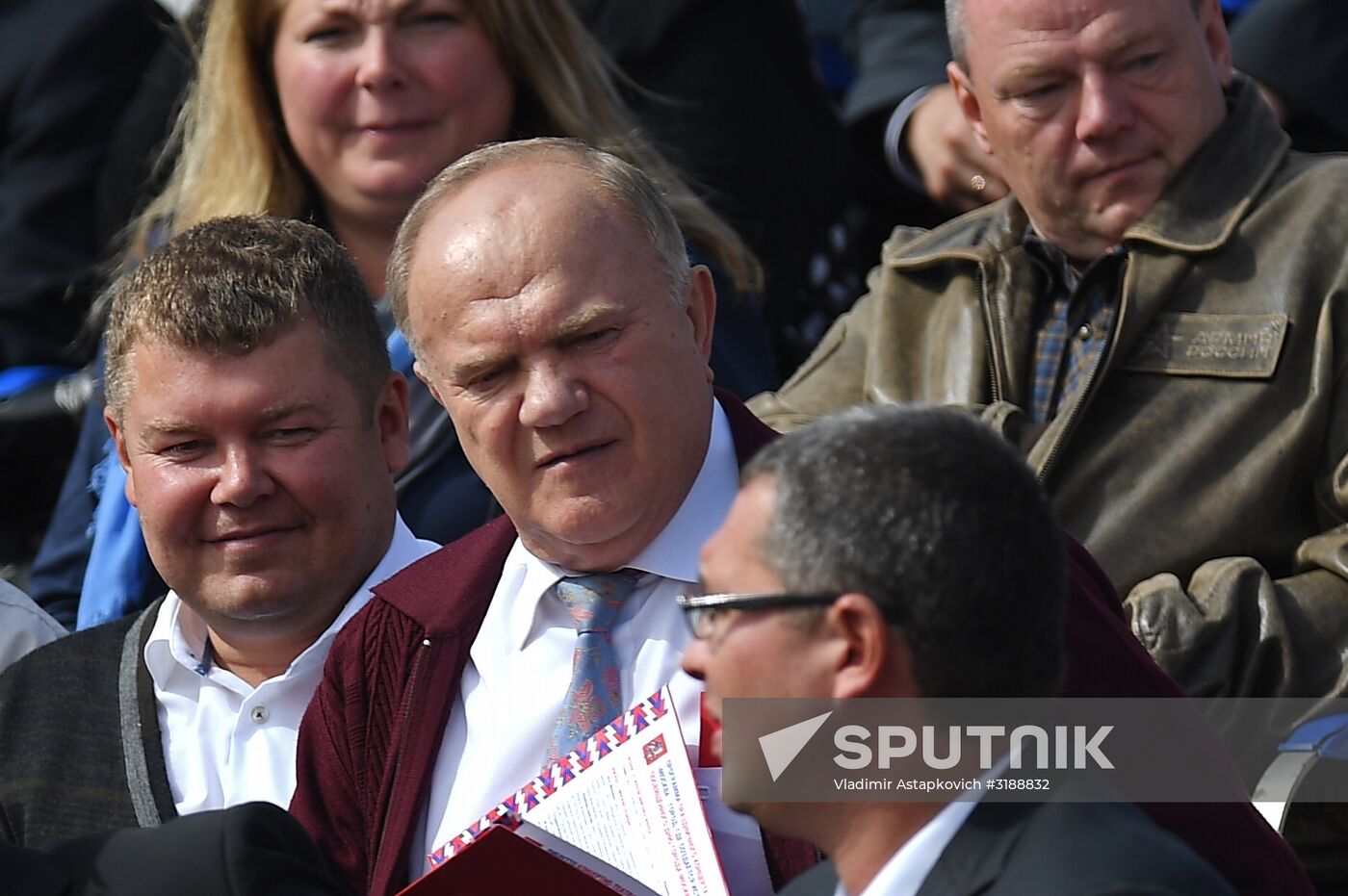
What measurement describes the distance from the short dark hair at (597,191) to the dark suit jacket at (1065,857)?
1117mm

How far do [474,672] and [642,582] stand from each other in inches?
10.6

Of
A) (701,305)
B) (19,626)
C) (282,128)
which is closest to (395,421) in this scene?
(701,305)

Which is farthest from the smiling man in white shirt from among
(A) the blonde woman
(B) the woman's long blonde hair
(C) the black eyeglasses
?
(C) the black eyeglasses

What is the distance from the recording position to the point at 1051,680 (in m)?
1.99

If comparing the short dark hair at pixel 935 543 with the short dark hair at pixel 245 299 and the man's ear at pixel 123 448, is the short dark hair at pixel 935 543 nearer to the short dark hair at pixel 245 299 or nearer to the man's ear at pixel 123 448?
the short dark hair at pixel 245 299

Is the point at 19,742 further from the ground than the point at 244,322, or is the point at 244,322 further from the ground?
the point at 244,322

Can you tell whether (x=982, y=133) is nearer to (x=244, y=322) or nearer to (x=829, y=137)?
(x=829, y=137)

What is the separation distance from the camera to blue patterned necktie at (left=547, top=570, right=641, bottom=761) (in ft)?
8.61

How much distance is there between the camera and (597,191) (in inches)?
110

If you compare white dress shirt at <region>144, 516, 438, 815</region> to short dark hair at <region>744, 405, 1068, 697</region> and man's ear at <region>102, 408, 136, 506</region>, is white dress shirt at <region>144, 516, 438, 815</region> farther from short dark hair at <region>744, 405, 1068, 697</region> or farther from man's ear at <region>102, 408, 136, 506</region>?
short dark hair at <region>744, 405, 1068, 697</region>

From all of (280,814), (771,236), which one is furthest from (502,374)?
(771,236)

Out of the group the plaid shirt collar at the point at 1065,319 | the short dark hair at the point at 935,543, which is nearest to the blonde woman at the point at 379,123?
the plaid shirt collar at the point at 1065,319

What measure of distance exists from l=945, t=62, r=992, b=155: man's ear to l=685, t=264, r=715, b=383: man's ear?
1.03 meters

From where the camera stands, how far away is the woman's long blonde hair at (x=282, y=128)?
158 inches
